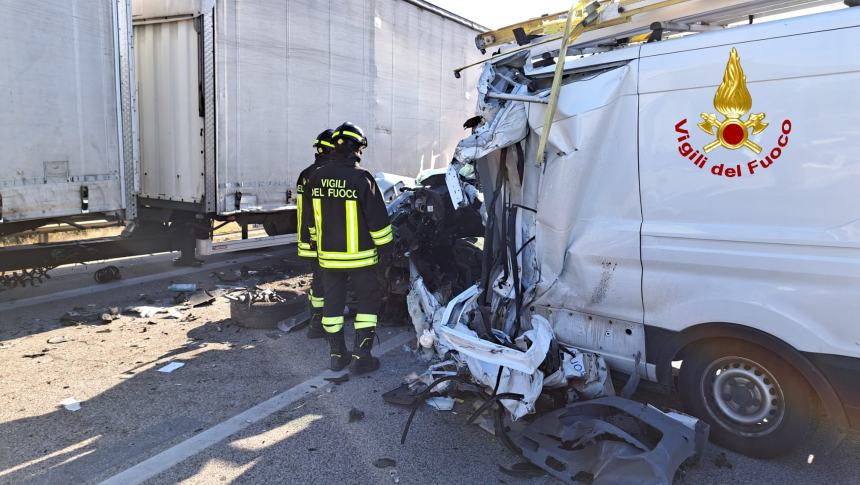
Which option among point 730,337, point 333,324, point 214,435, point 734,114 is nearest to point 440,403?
point 333,324

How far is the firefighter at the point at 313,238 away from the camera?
184 inches

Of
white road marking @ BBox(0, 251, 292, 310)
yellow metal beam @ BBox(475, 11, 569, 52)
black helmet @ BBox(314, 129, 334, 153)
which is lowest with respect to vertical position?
white road marking @ BBox(0, 251, 292, 310)

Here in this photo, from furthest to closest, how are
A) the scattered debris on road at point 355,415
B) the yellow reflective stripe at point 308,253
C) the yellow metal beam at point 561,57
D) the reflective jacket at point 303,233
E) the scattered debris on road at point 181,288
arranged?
the scattered debris on road at point 181,288 < the yellow reflective stripe at point 308,253 < the reflective jacket at point 303,233 < the scattered debris on road at point 355,415 < the yellow metal beam at point 561,57

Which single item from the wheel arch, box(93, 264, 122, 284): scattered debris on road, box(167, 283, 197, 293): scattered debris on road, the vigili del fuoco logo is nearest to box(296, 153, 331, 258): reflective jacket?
box(167, 283, 197, 293): scattered debris on road

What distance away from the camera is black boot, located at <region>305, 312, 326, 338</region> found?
539cm

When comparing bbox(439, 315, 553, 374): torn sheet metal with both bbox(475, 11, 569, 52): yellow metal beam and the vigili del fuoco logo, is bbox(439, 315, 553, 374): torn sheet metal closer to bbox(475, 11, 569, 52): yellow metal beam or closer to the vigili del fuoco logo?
the vigili del fuoco logo

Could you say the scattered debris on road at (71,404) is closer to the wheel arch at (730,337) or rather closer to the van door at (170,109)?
the van door at (170,109)

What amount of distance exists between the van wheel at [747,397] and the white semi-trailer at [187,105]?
517 centimetres

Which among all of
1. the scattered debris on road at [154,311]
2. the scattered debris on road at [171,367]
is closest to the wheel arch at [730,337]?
the scattered debris on road at [171,367]

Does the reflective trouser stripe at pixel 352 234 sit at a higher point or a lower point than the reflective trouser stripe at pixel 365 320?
higher

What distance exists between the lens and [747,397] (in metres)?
3.29

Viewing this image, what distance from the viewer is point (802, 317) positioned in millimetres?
2986

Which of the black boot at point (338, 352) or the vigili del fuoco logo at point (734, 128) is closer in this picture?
the vigili del fuoco logo at point (734, 128)

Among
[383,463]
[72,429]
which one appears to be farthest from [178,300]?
[383,463]
